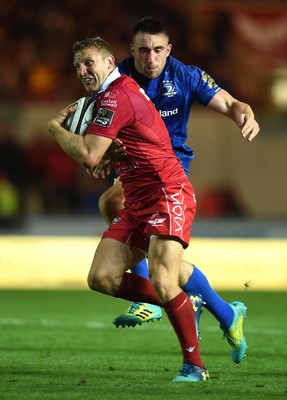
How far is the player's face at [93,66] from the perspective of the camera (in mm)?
6117

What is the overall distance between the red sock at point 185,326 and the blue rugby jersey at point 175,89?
139 centimetres

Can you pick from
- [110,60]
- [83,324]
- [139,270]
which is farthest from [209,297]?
[83,324]

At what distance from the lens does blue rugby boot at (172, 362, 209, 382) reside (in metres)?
5.96

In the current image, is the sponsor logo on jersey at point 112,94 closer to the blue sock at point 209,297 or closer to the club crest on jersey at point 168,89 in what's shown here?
the club crest on jersey at point 168,89

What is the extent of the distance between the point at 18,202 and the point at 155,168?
8.72 meters

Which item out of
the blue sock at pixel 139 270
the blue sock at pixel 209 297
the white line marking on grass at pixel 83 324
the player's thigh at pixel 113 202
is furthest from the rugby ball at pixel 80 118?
the white line marking on grass at pixel 83 324

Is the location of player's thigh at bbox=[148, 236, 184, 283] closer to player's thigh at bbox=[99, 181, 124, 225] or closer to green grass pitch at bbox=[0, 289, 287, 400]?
green grass pitch at bbox=[0, 289, 287, 400]

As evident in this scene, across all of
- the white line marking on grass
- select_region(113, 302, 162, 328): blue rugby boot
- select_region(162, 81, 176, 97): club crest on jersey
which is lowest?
the white line marking on grass

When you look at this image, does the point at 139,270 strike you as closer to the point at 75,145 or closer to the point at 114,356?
the point at 114,356

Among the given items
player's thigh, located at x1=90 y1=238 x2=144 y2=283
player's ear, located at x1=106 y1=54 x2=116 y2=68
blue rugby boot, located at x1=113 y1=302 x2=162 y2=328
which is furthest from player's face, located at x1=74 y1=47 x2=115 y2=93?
blue rugby boot, located at x1=113 y1=302 x2=162 y2=328

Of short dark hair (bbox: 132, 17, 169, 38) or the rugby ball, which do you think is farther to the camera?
short dark hair (bbox: 132, 17, 169, 38)

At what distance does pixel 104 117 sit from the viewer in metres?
6.00

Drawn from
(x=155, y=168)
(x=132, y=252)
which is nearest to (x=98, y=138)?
(x=155, y=168)

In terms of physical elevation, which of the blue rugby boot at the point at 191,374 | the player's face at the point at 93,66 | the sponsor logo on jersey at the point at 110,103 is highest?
the player's face at the point at 93,66
